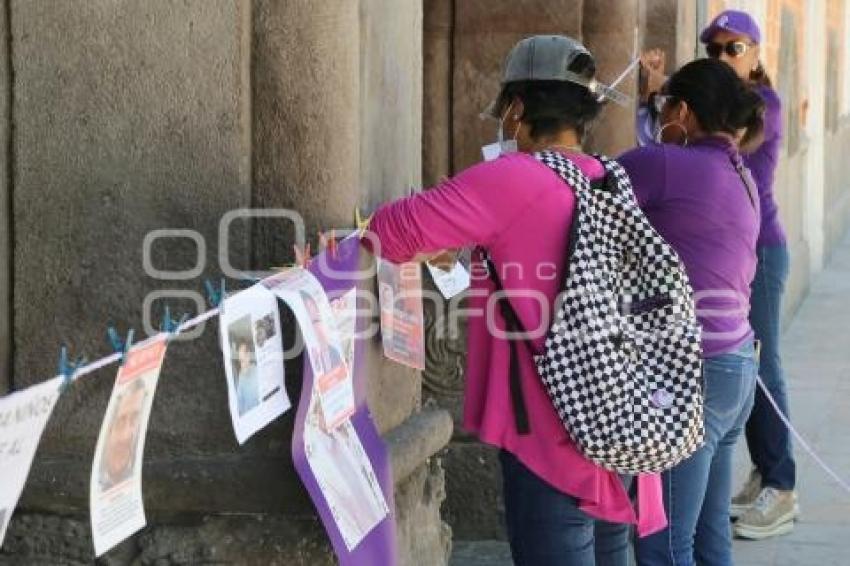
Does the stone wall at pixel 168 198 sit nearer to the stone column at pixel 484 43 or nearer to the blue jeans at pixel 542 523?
the blue jeans at pixel 542 523

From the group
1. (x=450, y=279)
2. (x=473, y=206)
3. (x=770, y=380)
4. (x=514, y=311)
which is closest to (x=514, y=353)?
(x=514, y=311)

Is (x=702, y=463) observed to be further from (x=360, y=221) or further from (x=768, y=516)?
(x=768, y=516)

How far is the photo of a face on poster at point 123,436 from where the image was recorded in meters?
3.00

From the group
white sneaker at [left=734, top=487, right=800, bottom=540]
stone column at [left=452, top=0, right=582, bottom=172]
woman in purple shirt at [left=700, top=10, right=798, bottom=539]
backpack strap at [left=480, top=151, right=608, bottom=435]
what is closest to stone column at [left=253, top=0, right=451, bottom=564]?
backpack strap at [left=480, top=151, right=608, bottom=435]

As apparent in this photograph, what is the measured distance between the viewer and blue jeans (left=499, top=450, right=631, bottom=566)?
3.90m

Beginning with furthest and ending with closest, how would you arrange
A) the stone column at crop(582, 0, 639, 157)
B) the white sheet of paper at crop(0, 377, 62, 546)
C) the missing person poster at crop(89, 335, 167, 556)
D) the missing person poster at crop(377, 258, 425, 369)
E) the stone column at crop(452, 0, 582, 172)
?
the stone column at crop(582, 0, 639, 157), the stone column at crop(452, 0, 582, 172), the missing person poster at crop(377, 258, 425, 369), the missing person poster at crop(89, 335, 167, 556), the white sheet of paper at crop(0, 377, 62, 546)

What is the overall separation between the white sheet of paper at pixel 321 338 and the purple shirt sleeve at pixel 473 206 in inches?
10.3

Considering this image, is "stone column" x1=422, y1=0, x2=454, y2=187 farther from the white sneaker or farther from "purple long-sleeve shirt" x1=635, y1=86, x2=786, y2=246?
the white sneaker

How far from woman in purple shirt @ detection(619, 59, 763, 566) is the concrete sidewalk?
194 centimetres

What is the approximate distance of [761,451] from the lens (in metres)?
6.79

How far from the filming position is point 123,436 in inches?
121

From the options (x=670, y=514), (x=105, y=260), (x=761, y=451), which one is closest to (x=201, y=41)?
(x=105, y=260)

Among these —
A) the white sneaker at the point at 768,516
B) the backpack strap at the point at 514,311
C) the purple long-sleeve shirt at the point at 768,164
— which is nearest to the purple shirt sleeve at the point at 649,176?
the backpack strap at the point at 514,311

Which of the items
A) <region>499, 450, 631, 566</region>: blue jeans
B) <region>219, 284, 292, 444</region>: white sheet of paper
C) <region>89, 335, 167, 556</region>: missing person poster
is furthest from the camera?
<region>499, 450, 631, 566</region>: blue jeans
